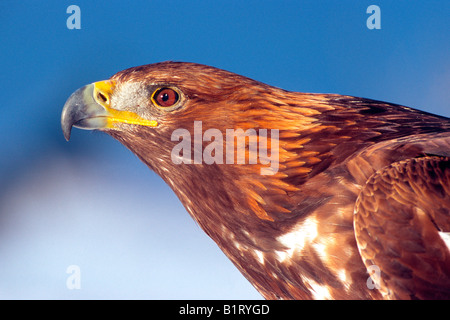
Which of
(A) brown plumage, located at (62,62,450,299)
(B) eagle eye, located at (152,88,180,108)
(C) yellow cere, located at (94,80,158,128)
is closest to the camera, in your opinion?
(A) brown plumage, located at (62,62,450,299)

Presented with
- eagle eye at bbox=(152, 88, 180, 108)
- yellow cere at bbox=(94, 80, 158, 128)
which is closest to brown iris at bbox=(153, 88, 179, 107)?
eagle eye at bbox=(152, 88, 180, 108)

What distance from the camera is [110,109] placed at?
2.84 meters

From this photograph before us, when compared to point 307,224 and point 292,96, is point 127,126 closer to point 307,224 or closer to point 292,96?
point 292,96

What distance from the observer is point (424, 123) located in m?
2.63

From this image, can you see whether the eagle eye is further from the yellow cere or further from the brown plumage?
the yellow cere

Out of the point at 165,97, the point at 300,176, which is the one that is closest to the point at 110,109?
the point at 165,97

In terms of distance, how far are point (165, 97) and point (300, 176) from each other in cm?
98

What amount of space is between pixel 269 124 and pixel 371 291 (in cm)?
106

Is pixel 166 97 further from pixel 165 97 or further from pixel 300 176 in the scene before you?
pixel 300 176

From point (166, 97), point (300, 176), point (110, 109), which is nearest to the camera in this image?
point (300, 176)

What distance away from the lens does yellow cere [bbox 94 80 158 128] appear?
2777 mm

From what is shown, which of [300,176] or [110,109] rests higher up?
[110,109]

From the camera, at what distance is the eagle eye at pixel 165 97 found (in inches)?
104
